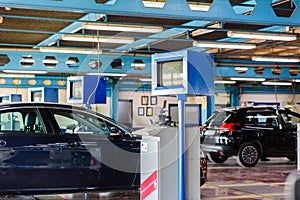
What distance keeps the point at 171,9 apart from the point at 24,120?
2629 mm

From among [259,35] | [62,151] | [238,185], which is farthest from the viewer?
[259,35]

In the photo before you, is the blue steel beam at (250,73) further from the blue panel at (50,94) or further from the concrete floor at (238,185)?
the blue panel at (50,94)

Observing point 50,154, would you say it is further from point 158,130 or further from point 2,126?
point 158,130

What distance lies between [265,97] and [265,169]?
20.6 meters

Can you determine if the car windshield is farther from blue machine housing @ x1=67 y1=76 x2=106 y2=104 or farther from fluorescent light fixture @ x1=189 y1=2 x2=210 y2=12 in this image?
fluorescent light fixture @ x1=189 y1=2 x2=210 y2=12

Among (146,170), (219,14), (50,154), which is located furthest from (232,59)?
(146,170)

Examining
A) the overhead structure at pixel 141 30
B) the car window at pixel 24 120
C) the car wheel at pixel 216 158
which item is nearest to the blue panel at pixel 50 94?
the overhead structure at pixel 141 30

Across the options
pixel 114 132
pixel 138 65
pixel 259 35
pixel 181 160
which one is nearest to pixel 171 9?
pixel 114 132

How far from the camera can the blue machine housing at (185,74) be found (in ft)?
17.1

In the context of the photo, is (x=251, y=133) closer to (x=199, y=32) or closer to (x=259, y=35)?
(x=259, y=35)

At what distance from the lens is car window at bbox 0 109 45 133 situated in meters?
7.12

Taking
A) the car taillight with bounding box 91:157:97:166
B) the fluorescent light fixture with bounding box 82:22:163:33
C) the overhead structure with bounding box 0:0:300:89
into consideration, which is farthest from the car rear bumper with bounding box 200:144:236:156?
the car taillight with bounding box 91:157:97:166

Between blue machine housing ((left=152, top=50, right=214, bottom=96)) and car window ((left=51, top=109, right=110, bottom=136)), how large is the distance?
2.22 meters

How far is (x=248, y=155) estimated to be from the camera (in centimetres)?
1287
